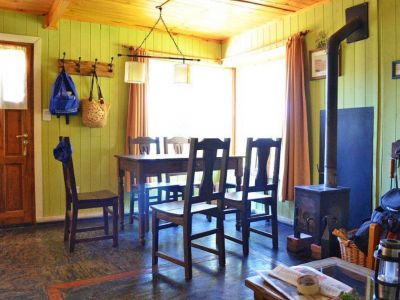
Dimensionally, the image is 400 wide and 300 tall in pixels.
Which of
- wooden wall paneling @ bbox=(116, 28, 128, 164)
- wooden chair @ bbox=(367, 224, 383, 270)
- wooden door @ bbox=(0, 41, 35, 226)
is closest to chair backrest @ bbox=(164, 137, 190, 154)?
wooden wall paneling @ bbox=(116, 28, 128, 164)

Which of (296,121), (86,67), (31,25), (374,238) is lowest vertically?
(374,238)

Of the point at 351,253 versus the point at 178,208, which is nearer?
the point at 351,253

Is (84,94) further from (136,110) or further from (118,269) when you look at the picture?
(118,269)

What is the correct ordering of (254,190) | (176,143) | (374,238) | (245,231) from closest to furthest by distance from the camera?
1. (374,238)
2. (245,231)
3. (254,190)
4. (176,143)

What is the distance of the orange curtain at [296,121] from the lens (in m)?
4.05

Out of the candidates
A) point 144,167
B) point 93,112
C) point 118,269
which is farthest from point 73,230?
point 93,112

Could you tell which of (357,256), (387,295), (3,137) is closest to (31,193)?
(3,137)

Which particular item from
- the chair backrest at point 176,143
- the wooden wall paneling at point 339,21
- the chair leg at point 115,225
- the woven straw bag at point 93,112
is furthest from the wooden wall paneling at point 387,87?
the woven straw bag at point 93,112

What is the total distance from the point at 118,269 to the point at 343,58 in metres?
2.86

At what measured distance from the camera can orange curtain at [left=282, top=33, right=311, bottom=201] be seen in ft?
13.3

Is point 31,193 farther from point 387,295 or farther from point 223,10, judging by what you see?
point 387,295

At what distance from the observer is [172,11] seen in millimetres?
4230

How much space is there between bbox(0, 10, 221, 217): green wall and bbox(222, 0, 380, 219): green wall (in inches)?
63.1

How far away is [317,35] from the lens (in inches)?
156
